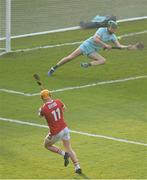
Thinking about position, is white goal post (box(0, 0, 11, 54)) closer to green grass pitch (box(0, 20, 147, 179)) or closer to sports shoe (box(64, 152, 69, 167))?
green grass pitch (box(0, 20, 147, 179))

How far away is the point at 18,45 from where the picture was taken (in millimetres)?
29078

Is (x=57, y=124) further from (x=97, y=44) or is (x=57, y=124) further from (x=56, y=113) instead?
(x=97, y=44)

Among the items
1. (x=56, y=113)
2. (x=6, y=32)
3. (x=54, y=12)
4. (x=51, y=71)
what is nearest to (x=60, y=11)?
(x=54, y=12)

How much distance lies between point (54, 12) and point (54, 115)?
1541 centimetres

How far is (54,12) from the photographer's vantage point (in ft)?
101

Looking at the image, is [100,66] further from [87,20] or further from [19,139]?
[19,139]

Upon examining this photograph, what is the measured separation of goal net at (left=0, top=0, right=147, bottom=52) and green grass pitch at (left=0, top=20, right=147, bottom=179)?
1.44 feet

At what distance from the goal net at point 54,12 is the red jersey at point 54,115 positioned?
13036mm

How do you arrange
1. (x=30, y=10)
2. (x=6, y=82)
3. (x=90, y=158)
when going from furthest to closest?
(x=30, y=10), (x=6, y=82), (x=90, y=158)

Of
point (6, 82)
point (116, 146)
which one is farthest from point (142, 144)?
point (6, 82)

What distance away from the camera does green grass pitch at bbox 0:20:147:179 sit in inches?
637

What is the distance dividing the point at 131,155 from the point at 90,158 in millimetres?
894

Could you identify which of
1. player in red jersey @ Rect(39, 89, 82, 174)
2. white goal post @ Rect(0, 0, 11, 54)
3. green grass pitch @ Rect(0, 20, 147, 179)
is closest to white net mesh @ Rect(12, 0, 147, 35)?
green grass pitch @ Rect(0, 20, 147, 179)

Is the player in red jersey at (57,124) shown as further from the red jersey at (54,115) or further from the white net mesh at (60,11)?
the white net mesh at (60,11)
